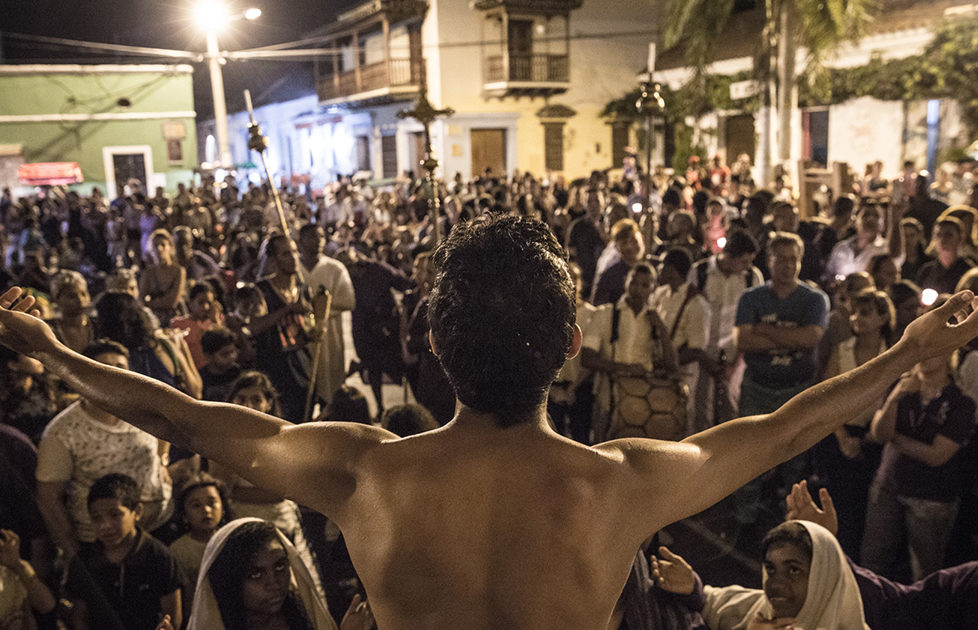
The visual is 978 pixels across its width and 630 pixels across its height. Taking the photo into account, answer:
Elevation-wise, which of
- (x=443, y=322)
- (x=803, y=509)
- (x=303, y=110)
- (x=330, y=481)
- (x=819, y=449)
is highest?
(x=303, y=110)

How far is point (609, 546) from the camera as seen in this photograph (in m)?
1.62

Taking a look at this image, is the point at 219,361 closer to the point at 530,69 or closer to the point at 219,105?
the point at 219,105

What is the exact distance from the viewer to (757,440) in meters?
1.79

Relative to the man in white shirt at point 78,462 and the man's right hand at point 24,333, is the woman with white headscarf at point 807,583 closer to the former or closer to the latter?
the man's right hand at point 24,333

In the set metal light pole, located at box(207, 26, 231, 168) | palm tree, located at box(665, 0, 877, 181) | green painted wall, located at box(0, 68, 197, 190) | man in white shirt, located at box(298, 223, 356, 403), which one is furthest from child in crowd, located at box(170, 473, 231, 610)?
green painted wall, located at box(0, 68, 197, 190)

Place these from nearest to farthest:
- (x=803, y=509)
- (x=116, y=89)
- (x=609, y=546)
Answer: (x=609, y=546), (x=803, y=509), (x=116, y=89)

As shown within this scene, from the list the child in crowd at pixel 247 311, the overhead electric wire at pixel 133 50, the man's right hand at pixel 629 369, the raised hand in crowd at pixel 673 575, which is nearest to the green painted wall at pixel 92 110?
the overhead electric wire at pixel 133 50

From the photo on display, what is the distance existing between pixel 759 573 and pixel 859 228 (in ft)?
11.1

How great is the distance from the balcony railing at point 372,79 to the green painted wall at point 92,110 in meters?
5.70

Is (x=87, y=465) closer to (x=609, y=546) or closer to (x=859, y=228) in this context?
(x=609, y=546)

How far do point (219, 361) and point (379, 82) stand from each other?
92.9 ft

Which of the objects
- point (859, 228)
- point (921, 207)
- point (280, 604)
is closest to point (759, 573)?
point (280, 604)

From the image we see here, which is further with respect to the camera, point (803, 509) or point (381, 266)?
point (381, 266)

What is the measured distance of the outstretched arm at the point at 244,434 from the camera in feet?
5.48
